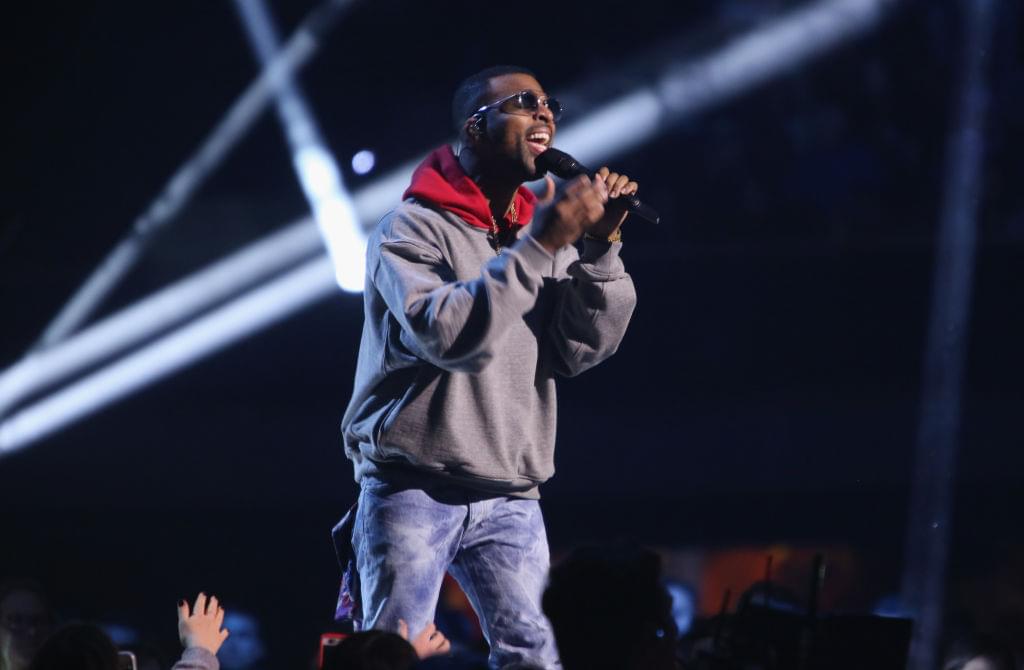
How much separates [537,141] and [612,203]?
27cm

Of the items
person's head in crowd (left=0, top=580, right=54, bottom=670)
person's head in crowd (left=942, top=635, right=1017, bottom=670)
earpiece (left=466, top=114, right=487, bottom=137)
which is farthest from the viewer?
person's head in crowd (left=0, top=580, right=54, bottom=670)

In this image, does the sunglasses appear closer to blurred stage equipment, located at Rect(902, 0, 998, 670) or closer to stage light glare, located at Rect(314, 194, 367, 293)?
stage light glare, located at Rect(314, 194, 367, 293)

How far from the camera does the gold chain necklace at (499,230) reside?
3000 mm

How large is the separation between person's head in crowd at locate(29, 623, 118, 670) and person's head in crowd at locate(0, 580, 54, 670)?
2559 millimetres

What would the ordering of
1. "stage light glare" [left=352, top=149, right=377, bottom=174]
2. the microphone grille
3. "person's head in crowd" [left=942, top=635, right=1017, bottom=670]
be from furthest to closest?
1. "stage light glare" [left=352, top=149, right=377, bottom=174]
2. "person's head in crowd" [left=942, top=635, right=1017, bottom=670]
3. the microphone grille

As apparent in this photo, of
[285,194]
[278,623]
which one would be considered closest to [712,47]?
[285,194]

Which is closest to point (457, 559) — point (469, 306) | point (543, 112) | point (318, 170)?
point (469, 306)

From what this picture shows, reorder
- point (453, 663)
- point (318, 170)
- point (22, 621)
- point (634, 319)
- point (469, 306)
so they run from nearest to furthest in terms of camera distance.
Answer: point (453, 663), point (469, 306), point (22, 621), point (318, 170), point (634, 319)

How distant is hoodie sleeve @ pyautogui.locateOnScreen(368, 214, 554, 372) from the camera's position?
2555 mm

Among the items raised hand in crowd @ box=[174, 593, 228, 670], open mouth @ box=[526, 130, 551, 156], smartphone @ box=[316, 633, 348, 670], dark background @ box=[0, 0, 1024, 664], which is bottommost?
smartphone @ box=[316, 633, 348, 670]

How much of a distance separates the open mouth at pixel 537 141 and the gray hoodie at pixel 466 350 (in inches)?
8.8

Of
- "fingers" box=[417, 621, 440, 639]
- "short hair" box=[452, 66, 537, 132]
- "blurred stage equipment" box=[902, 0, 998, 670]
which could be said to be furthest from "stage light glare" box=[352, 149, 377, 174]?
"fingers" box=[417, 621, 440, 639]

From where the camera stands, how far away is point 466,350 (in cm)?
257

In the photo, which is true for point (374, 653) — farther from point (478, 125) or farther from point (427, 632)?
point (478, 125)
